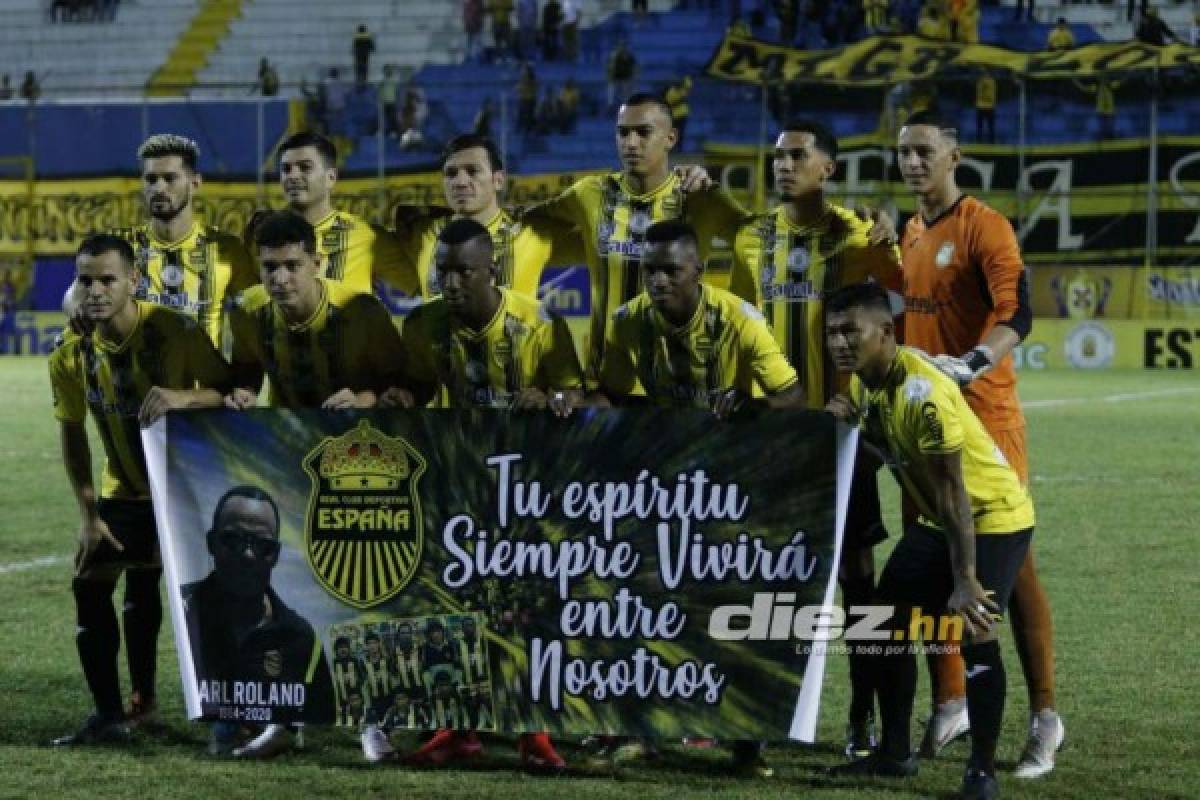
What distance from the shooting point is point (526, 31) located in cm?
3409

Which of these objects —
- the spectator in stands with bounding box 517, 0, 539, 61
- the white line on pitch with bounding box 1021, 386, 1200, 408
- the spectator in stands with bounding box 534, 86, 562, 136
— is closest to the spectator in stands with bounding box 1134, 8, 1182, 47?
the white line on pitch with bounding box 1021, 386, 1200, 408

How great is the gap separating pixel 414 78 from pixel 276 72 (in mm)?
3512

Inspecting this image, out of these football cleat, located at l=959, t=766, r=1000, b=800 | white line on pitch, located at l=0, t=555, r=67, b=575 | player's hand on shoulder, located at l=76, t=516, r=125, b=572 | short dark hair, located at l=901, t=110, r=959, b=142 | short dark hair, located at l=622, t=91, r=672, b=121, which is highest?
short dark hair, located at l=622, t=91, r=672, b=121

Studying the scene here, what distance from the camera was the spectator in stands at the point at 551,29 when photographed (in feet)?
111

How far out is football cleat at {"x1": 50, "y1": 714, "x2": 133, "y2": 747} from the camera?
6320 millimetres

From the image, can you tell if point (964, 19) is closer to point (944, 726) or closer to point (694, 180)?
point (694, 180)

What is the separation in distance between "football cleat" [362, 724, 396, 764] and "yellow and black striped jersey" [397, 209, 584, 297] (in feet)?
5.53

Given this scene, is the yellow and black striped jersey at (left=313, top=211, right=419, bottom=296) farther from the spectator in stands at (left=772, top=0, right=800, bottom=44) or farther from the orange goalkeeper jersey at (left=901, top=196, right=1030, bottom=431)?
the spectator in stands at (left=772, top=0, right=800, bottom=44)

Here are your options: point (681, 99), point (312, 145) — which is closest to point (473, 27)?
point (681, 99)

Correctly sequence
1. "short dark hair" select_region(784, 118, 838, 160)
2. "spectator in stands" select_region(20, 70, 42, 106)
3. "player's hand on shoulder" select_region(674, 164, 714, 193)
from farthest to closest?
"spectator in stands" select_region(20, 70, 42, 106) → "player's hand on shoulder" select_region(674, 164, 714, 193) → "short dark hair" select_region(784, 118, 838, 160)

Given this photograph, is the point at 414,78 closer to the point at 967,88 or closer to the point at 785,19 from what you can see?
the point at 785,19

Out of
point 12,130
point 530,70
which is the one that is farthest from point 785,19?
Result: point 12,130

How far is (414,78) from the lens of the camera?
3419 cm

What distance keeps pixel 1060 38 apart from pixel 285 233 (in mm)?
26633
